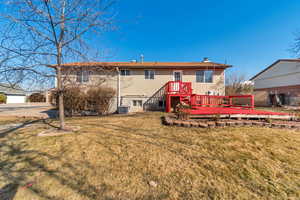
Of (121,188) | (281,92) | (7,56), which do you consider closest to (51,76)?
(7,56)

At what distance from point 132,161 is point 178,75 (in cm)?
966

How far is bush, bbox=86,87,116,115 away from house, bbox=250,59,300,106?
70.1 ft

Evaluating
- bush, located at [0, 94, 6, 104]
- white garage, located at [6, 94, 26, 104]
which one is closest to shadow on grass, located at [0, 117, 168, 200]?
bush, located at [0, 94, 6, 104]

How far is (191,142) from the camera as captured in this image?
3.15m

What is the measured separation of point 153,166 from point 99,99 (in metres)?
7.91

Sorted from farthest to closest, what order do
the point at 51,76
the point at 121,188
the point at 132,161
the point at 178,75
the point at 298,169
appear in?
the point at 178,75
the point at 51,76
the point at 132,161
the point at 298,169
the point at 121,188

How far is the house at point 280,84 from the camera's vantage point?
14498 mm

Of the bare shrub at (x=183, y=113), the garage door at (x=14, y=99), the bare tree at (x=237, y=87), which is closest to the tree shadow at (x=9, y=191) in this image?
the bare shrub at (x=183, y=113)

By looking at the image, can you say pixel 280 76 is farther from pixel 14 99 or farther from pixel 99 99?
pixel 14 99

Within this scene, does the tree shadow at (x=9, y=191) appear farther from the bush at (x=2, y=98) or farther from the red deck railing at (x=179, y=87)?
the bush at (x=2, y=98)

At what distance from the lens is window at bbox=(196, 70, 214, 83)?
10.5 metres

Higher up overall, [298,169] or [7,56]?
[7,56]

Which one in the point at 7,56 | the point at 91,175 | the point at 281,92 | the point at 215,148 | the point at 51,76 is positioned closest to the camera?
the point at 91,175

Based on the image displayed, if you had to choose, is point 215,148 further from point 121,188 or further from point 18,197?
point 18,197
